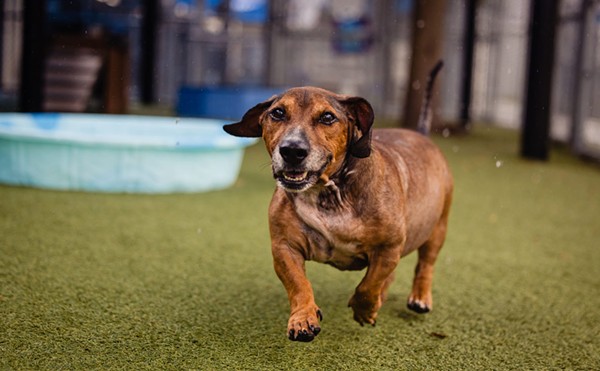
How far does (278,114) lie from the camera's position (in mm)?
2227

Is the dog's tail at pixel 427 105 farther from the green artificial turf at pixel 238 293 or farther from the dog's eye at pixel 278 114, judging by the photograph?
the dog's eye at pixel 278 114

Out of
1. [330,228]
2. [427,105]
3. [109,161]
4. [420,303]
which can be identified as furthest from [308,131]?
[109,161]

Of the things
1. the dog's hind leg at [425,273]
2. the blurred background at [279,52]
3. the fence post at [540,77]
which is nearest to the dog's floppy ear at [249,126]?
the dog's hind leg at [425,273]

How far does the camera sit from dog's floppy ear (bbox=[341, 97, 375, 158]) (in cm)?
223

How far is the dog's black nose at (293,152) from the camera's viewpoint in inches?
81.1

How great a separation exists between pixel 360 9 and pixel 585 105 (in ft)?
20.2

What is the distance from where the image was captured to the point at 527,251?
162 inches

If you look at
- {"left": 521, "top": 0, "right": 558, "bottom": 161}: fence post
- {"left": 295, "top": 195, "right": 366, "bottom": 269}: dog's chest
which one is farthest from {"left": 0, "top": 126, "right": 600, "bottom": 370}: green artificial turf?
{"left": 521, "top": 0, "right": 558, "bottom": 161}: fence post

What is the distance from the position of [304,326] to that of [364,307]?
359 millimetres

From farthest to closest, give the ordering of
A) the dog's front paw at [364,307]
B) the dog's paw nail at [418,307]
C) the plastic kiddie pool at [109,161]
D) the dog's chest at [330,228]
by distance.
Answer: the plastic kiddie pool at [109,161] < the dog's paw nail at [418,307] < the dog's front paw at [364,307] < the dog's chest at [330,228]

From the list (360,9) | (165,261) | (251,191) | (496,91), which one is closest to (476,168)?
(251,191)

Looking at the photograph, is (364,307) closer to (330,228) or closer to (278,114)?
(330,228)

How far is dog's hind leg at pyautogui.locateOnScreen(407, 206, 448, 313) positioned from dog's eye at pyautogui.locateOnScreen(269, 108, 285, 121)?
1.05 m

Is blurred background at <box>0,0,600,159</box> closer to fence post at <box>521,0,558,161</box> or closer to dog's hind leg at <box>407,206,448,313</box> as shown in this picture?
fence post at <box>521,0,558,161</box>
